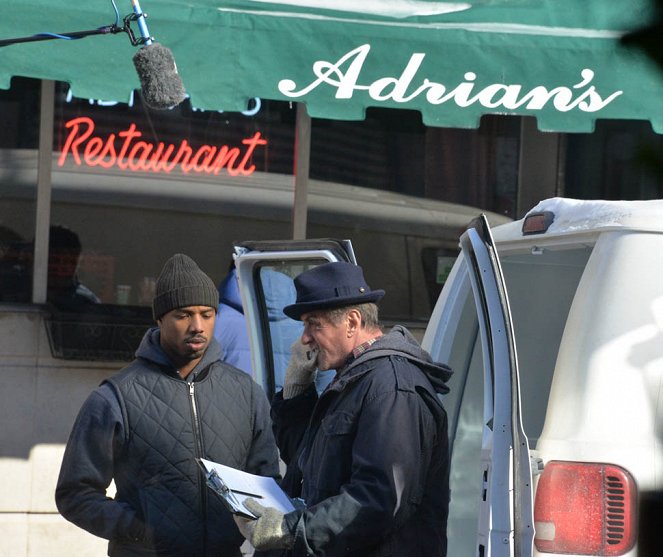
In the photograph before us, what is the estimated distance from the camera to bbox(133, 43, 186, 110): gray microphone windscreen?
4492 mm

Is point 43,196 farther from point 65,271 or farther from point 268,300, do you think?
point 268,300

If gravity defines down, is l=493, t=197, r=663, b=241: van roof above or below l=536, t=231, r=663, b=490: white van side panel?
above

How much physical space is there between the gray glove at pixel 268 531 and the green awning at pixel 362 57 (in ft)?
10.2

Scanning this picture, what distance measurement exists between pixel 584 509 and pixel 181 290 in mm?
1428

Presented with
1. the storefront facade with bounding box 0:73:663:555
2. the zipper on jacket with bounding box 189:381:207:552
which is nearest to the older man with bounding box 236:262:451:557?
the zipper on jacket with bounding box 189:381:207:552

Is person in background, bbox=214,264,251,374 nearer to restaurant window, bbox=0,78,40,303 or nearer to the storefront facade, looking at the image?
the storefront facade

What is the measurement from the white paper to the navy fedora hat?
0.44 metres

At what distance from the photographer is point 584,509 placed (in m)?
2.62

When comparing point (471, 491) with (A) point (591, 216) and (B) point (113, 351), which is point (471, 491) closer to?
(A) point (591, 216)

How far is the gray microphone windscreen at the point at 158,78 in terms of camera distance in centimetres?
449

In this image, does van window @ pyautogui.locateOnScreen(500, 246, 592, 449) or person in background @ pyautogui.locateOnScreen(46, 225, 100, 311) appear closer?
van window @ pyautogui.locateOnScreen(500, 246, 592, 449)

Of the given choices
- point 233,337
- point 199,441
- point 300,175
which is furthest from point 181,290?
point 300,175

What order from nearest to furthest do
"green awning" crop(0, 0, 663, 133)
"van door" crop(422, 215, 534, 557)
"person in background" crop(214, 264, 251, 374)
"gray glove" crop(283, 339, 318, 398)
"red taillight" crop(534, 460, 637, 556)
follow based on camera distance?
"van door" crop(422, 215, 534, 557) < "red taillight" crop(534, 460, 637, 556) < "gray glove" crop(283, 339, 318, 398) < "person in background" crop(214, 264, 251, 374) < "green awning" crop(0, 0, 663, 133)

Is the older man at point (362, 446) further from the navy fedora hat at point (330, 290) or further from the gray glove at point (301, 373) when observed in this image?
the gray glove at point (301, 373)
